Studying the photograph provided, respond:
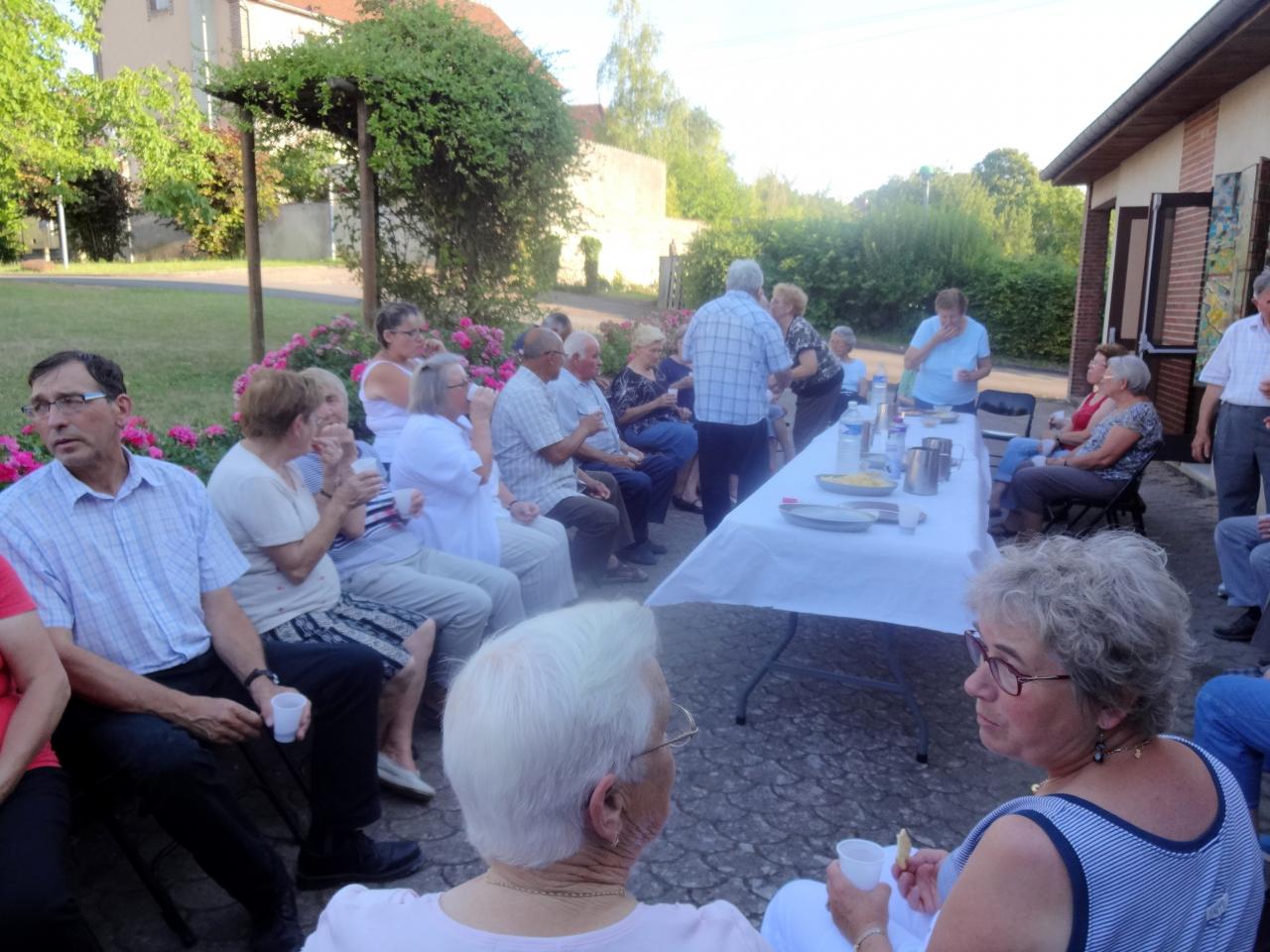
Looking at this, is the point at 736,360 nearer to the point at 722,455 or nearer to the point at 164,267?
the point at 722,455

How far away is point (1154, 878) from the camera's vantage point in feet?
4.22

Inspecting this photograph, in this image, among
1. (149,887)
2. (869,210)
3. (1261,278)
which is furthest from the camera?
(869,210)

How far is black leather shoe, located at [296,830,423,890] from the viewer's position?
259cm

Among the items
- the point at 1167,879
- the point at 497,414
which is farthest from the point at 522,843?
the point at 497,414

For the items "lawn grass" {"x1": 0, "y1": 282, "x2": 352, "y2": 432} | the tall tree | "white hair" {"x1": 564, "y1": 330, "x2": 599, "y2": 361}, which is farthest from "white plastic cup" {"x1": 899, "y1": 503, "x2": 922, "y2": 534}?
the tall tree

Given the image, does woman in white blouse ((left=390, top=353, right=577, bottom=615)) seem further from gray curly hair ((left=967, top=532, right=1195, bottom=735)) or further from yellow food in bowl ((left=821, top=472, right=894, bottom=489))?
gray curly hair ((left=967, top=532, right=1195, bottom=735))

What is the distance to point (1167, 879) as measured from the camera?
1302 millimetres

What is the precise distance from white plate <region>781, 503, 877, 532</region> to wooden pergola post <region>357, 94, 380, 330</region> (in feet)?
17.1

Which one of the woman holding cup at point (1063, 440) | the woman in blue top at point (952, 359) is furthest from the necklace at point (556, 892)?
the woman in blue top at point (952, 359)

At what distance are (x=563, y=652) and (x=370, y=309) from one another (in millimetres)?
7408

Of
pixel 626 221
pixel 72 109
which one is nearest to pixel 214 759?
pixel 72 109

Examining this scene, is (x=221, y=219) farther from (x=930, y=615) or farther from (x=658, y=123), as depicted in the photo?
(x=930, y=615)

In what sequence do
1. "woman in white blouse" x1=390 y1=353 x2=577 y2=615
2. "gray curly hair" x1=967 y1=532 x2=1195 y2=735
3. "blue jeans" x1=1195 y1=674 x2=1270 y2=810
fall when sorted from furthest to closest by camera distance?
"woman in white blouse" x1=390 y1=353 x2=577 y2=615 → "blue jeans" x1=1195 y1=674 x2=1270 y2=810 → "gray curly hair" x1=967 y1=532 x2=1195 y2=735

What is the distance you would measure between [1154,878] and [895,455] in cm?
363
